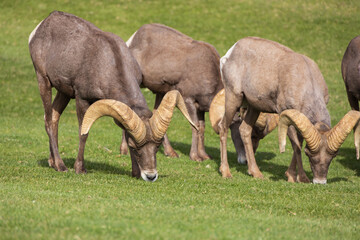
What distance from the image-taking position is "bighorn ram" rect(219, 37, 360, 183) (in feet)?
37.0

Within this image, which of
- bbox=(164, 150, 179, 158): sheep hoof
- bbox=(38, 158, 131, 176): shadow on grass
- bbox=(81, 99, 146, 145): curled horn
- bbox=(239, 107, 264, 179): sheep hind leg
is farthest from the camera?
bbox=(164, 150, 179, 158): sheep hoof

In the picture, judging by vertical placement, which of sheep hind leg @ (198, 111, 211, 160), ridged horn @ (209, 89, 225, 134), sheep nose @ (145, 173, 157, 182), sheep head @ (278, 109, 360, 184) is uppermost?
sheep head @ (278, 109, 360, 184)

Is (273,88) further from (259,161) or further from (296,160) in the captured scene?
(259,161)

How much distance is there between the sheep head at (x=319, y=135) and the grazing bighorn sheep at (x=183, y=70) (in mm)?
4693

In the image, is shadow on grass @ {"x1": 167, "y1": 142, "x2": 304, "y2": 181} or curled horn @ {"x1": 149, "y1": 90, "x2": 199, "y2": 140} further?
shadow on grass @ {"x1": 167, "y1": 142, "x2": 304, "y2": 181}

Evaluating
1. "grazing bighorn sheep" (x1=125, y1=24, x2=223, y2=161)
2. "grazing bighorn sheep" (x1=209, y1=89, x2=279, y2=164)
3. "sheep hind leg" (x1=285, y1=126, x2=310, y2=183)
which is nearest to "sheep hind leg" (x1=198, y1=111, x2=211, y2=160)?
"grazing bighorn sheep" (x1=125, y1=24, x2=223, y2=161)

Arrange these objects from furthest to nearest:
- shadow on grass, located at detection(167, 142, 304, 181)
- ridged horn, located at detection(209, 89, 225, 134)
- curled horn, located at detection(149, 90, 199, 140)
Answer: ridged horn, located at detection(209, 89, 225, 134) → shadow on grass, located at detection(167, 142, 304, 181) → curled horn, located at detection(149, 90, 199, 140)

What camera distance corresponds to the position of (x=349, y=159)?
16.7m

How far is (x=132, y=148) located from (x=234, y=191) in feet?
6.77

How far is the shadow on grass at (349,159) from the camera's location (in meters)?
15.6

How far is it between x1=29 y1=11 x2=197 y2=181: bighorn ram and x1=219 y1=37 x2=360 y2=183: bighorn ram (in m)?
2.13

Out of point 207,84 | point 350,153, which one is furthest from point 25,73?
point 350,153

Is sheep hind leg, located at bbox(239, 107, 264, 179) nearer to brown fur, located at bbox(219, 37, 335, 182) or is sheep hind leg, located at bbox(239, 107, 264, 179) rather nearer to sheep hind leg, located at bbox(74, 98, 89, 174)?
brown fur, located at bbox(219, 37, 335, 182)

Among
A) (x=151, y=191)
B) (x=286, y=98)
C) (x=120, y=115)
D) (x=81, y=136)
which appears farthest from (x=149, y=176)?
(x=286, y=98)
